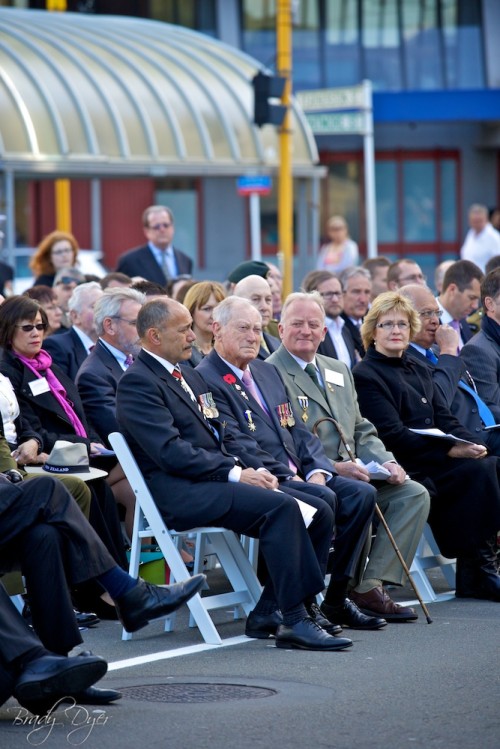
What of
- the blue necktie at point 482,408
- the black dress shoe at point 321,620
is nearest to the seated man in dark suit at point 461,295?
the blue necktie at point 482,408

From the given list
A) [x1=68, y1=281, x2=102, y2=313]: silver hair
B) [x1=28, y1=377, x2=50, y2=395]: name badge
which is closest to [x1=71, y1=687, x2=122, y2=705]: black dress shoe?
[x1=28, y1=377, x2=50, y2=395]: name badge

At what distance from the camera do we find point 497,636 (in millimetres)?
7852

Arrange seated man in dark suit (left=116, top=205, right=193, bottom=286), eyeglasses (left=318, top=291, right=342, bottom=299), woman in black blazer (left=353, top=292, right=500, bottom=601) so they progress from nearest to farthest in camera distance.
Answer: woman in black blazer (left=353, top=292, right=500, bottom=601)
eyeglasses (left=318, top=291, right=342, bottom=299)
seated man in dark suit (left=116, top=205, right=193, bottom=286)

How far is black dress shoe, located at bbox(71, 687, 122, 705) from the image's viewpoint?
6.29 meters

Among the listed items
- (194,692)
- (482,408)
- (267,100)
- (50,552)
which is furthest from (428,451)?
(267,100)

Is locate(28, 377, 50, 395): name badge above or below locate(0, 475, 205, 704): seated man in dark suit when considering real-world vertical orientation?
above

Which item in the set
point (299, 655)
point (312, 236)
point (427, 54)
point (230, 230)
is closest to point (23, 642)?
point (299, 655)

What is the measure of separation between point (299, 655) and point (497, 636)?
110 centimetres

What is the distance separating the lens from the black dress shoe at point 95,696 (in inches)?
248

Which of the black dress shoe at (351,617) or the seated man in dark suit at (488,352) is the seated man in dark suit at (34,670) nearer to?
the black dress shoe at (351,617)

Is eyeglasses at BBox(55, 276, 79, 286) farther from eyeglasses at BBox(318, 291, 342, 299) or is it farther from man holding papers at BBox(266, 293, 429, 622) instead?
man holding papers at BBox(266, 293, 429, 622)

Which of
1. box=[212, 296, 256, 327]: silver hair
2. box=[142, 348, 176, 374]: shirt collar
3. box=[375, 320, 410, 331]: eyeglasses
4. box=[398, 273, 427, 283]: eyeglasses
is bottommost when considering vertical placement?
box=[142, 348, 176, 374]: shirt collar

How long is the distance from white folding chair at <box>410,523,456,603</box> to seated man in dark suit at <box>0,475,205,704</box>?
3.07 meters

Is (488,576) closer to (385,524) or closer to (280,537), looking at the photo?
(385,524)
